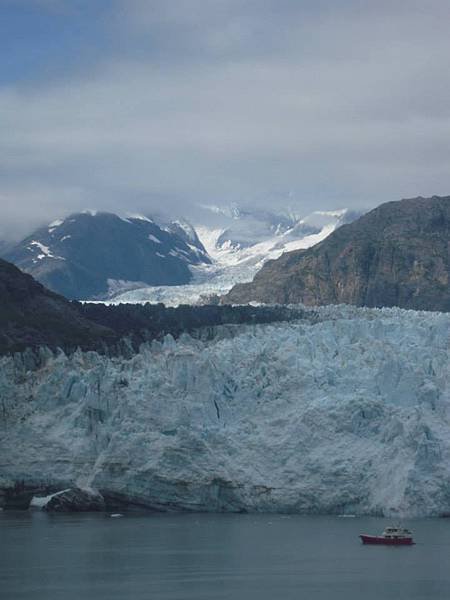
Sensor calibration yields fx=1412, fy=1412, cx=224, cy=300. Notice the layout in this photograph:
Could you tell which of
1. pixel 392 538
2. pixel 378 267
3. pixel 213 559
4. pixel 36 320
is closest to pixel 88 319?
pixel 36 320

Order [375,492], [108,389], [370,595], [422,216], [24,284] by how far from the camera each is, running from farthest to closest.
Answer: [422,216]
[24,284]
[108,389]
[375,492]
[370,595]

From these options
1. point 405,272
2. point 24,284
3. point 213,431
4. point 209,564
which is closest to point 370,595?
point 209,564

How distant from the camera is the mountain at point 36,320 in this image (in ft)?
268

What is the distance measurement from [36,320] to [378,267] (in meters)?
47.8

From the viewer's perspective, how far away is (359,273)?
127750 millimetres

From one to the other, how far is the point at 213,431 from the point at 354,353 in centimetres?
783

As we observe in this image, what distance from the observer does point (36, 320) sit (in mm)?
86875

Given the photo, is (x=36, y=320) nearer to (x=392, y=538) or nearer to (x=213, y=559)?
(x=392, y=538)

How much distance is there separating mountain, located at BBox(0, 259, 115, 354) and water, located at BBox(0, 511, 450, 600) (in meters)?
20.9

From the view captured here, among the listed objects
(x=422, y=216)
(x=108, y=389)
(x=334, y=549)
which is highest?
(x=422, y=216)

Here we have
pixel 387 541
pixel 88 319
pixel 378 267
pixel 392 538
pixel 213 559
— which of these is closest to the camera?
pixel 213 559

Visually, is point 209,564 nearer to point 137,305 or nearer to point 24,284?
point 24,284

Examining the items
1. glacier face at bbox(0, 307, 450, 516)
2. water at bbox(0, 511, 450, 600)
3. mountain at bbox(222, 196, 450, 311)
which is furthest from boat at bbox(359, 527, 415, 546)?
mountain at bbox(222, 196, 450, 311)

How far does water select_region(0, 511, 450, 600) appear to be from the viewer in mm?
43312
